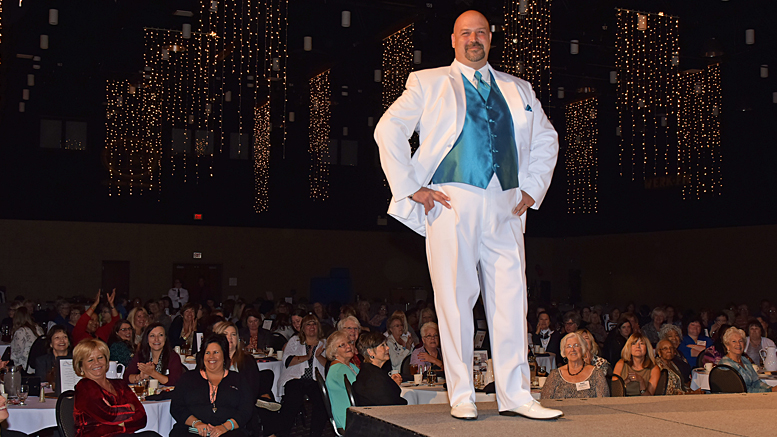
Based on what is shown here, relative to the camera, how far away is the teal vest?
2.88 metres

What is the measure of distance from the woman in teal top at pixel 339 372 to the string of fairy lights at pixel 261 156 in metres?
12.9

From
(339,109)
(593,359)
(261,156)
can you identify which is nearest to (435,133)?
(593,359)

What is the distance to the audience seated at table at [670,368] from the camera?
6.43 meters

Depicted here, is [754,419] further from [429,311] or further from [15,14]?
[15,14]

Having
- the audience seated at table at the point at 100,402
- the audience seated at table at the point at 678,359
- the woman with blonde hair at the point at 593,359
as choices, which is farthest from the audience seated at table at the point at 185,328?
the audience seated at table at the point at 678,359

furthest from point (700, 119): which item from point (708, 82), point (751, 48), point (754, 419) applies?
point (754, 419)

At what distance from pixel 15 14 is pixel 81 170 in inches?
512

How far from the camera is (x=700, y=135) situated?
61.6ft

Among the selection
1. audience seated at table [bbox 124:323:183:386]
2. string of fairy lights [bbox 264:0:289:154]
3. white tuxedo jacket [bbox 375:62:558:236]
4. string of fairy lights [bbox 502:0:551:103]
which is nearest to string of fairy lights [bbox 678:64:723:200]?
string of fairy lights [bbox 502:0:551:103]

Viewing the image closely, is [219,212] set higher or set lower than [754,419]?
higher

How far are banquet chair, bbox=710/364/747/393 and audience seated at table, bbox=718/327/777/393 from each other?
820 millimetres

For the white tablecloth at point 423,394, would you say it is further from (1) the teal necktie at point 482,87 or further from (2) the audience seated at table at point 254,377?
(1) the teal necktie at point 482,87

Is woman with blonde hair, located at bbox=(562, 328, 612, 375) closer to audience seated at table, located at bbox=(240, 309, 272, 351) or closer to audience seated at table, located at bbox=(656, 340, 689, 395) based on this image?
audience seated at table, located at bbox=(656, 340, 689, 395)

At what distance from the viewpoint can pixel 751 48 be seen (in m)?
14.0
